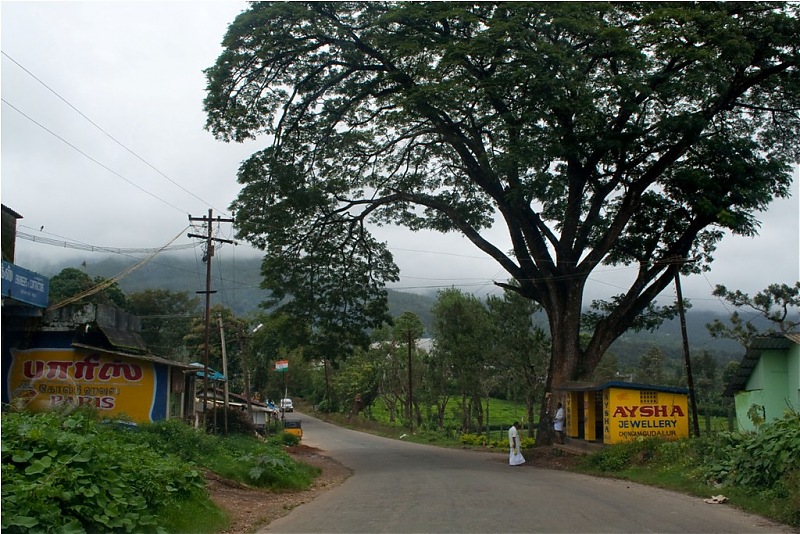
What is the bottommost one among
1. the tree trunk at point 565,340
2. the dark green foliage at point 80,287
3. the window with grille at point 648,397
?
the window with grille at point 648,397

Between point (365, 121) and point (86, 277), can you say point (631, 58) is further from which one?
point (86, 277)

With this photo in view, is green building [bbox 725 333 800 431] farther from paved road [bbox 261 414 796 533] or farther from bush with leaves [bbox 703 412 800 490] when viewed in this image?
paved road [bbox 261 414 796 533]

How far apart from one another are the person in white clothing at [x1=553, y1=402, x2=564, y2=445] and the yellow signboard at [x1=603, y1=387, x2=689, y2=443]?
3.30m

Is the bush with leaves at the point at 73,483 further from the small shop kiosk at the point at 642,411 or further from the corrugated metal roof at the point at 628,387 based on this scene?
the small shop kiosk at the point at 642,411

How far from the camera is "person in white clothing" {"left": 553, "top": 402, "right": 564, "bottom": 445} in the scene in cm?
2519

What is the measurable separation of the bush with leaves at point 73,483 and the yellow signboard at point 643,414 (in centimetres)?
1428

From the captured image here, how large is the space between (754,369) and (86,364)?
19.1 metres

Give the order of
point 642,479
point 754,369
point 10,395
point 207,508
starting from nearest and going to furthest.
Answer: point 207,508
point 642,479
point 10,395
point 754,369

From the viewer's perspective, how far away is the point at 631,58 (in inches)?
798

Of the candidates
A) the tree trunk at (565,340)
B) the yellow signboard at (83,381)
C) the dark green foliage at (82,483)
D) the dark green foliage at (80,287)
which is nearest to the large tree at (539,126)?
the tree trunk at (565,340)

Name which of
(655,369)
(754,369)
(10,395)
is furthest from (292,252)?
(655,369)

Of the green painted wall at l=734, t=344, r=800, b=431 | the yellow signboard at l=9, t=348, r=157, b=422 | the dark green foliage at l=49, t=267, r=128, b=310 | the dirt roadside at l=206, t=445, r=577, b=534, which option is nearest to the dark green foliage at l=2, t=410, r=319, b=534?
the dirt roadside at l=206, t=445, r=577, b=534

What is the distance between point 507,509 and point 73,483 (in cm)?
655

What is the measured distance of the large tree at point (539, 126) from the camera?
67.3ft
